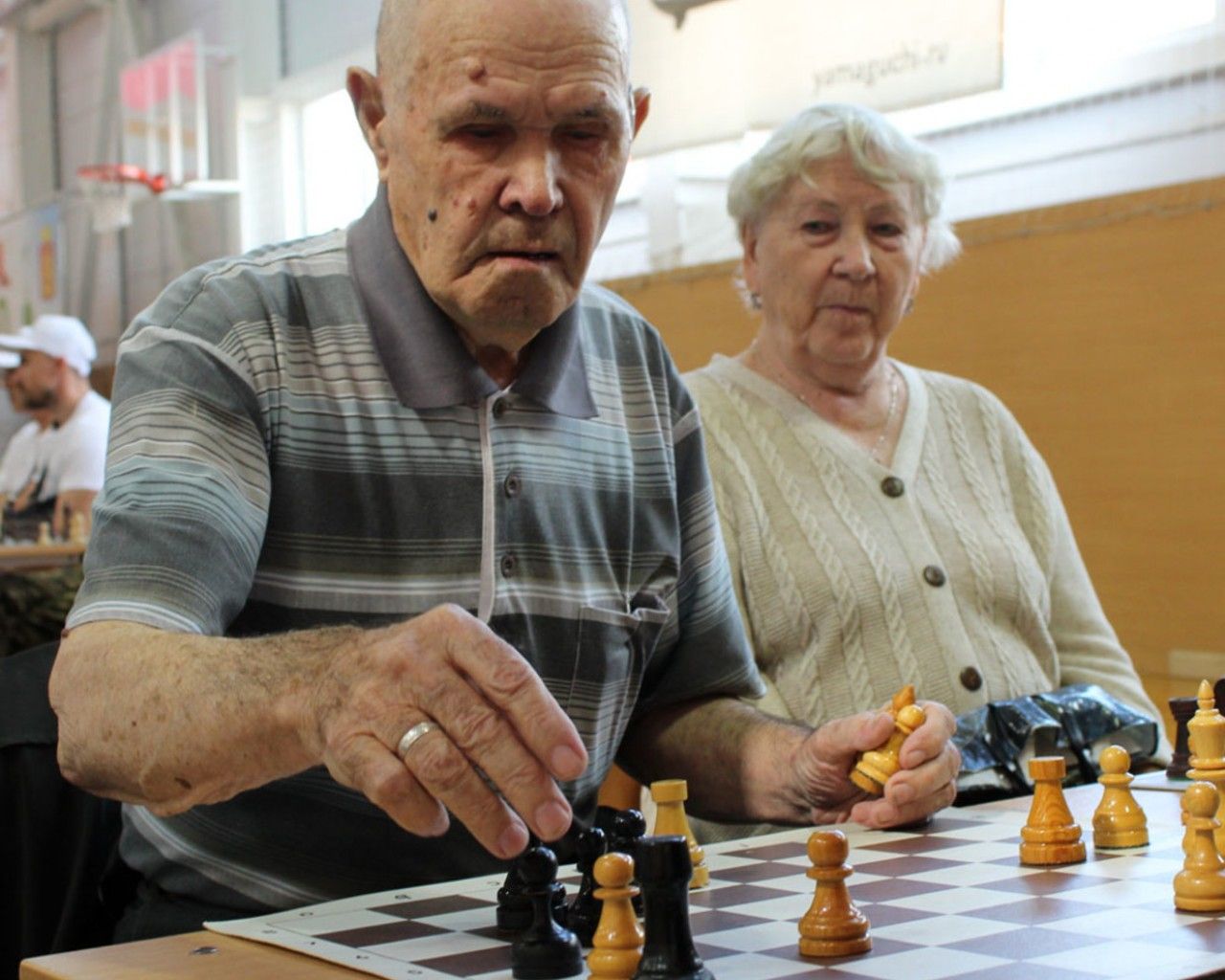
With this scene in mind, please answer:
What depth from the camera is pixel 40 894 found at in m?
1.62

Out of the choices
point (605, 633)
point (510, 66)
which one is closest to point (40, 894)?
point (605, 633)

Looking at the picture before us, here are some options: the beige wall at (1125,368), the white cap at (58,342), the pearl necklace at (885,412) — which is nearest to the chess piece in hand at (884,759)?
the pearl necklace at (885,412)

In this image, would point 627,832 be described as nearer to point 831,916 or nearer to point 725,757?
point 831,916

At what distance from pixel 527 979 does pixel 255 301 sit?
77cm

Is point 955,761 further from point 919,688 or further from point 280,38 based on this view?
point 280,38

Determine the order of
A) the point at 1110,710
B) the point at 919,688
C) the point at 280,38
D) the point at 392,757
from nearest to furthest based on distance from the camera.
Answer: the point at 392,757, the point at 1110,710, the point at 919,688, the point at 280,38

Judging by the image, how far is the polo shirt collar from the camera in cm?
161

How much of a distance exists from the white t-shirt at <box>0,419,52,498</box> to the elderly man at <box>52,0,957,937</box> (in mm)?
6529

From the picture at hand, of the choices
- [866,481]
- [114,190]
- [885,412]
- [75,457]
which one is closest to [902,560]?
[866,481]

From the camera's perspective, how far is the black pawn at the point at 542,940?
1.07 meters

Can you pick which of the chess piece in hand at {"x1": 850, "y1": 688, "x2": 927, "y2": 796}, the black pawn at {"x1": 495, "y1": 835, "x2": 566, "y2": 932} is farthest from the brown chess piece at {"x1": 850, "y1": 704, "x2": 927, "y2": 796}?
the black pawn at {"x1": 495, "y1": 835, "x2": 566, "y2": 932}

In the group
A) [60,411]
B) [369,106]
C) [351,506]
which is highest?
[60,411]

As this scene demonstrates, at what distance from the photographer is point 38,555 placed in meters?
6.10

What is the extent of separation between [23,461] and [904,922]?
7766 mm
